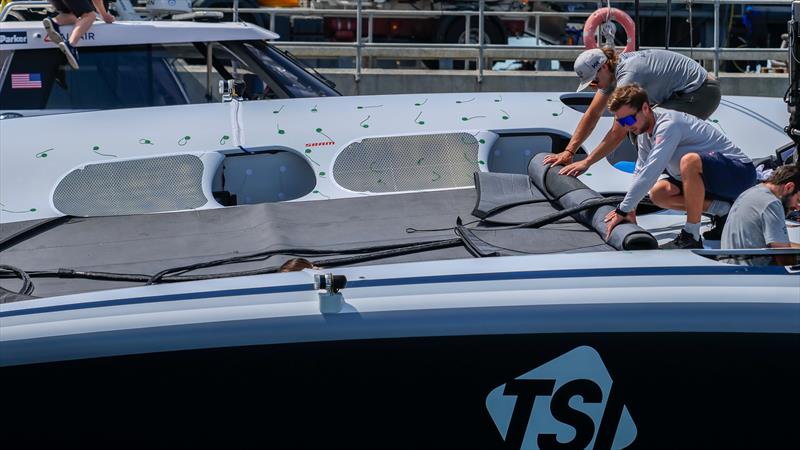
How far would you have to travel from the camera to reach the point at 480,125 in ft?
21.4

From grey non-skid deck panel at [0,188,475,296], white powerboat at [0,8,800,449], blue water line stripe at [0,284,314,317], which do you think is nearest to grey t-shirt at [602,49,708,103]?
grey non-skid deck panel at [0,188,475,296]

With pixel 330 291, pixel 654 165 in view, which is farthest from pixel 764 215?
pixel 330 291

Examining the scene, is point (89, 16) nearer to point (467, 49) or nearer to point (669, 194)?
point (669, 194)

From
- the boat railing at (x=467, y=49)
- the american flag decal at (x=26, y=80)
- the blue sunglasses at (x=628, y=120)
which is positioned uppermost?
the boat railing at (x=467, y=49)

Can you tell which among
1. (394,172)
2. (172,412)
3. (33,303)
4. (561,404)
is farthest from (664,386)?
(394,172)

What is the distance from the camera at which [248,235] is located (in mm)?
5629

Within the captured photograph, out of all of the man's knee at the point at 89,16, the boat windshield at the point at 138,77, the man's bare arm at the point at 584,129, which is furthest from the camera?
the man's knee at the point at 89,16

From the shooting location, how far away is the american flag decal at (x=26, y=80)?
7426mm

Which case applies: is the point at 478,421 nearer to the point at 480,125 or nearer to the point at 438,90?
the point at 480,125

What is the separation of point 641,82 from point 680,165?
84 cm

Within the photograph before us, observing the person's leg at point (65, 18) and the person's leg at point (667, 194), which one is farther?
the person's leg at point (65, 18)

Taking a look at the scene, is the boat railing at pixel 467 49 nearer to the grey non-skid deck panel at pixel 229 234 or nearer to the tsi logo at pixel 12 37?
the tsi logo at pixel 12 37

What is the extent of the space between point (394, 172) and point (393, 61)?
27.6ft

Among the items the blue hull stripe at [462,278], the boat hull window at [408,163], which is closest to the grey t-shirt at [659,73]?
the boat hull window at [408,163]
